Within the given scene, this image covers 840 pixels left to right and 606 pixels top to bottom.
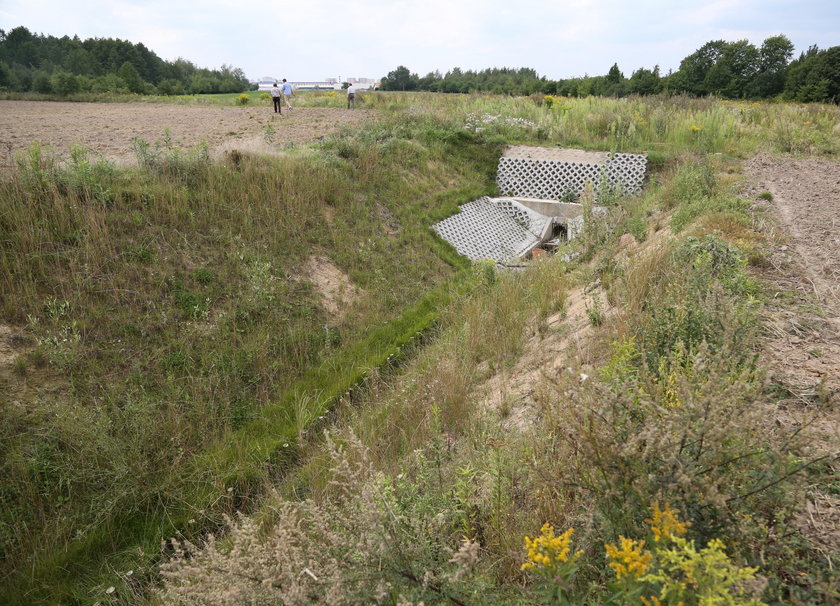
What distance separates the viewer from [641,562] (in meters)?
1.49

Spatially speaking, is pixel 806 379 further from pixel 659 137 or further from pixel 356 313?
pixel 659 137

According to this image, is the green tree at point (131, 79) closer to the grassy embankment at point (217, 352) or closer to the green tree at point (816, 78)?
the grassy embankment at point (217, 352)

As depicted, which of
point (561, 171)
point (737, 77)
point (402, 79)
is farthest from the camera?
point (402, 79)

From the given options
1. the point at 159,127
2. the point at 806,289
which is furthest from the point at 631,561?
the point at 159,127

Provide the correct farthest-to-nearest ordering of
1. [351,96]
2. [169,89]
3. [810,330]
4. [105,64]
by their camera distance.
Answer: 1. [105,64]
2. [169,89]
3. [351,96]
4. [810,330]

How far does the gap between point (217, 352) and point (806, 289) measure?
22.3ft

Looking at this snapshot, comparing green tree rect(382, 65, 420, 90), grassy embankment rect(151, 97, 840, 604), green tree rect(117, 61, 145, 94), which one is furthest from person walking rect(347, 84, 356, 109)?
green tree rect(382, 65, 420, 90)

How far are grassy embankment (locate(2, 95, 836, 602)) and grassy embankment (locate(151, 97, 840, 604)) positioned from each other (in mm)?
52

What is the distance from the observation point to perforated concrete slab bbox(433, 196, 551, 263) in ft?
37.0

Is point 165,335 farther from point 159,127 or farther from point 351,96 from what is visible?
point 351,96

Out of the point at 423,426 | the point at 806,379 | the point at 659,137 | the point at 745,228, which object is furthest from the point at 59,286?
the point at 659,137

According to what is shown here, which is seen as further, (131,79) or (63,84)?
(131,79)

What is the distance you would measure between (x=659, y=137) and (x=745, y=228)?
430 inches

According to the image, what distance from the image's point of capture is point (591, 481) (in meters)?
2.15
